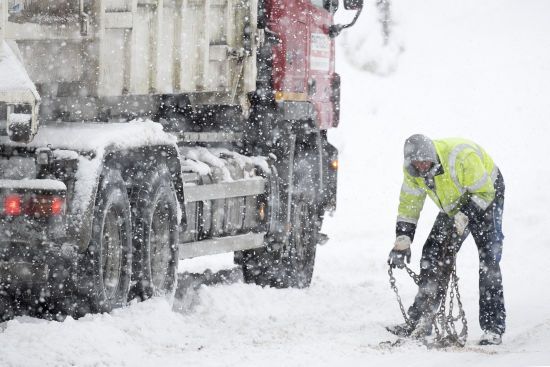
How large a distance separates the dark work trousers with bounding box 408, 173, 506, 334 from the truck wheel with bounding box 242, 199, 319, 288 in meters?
2.62

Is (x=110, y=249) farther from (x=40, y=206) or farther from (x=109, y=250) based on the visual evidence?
(x=40, y=206)

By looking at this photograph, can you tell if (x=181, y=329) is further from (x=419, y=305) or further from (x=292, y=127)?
(x=292, y=127)

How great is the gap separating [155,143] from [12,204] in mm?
1473

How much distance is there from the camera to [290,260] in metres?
10.2

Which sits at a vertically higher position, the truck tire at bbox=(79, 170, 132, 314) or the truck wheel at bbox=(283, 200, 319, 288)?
the truck tire at bbox=(79, 170, 132, 314)

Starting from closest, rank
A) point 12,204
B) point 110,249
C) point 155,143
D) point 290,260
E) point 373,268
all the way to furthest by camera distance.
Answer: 1. point 12,204
2. point 110,249
3. point 155,143
4. point 290,260
5. point 373,268

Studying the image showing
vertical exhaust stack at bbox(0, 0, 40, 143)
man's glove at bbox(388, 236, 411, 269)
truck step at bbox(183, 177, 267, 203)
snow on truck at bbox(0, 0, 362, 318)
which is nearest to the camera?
vertical exhaust stack at bbox(0, 0, 40, 143)

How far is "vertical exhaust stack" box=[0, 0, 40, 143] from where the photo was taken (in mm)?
5781

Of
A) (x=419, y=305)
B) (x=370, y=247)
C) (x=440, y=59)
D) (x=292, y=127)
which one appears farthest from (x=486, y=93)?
(x=419, y=305)

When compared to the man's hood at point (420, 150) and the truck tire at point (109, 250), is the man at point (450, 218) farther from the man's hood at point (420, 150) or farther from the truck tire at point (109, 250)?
the truck tire at point (109, 250)

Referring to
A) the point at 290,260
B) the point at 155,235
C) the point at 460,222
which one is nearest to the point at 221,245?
the point at 155,235

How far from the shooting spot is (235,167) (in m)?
9.20

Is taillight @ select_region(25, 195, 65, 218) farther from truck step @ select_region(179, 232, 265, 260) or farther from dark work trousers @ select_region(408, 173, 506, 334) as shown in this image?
dark work trousers @ select_region(408, 173, 506, 334)

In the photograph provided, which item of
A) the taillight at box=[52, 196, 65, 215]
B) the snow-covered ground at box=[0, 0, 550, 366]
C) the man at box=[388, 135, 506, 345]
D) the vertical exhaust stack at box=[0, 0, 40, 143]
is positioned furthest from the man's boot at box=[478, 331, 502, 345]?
the vertical exhaust stack at box=[0, 0, 40, 143]
